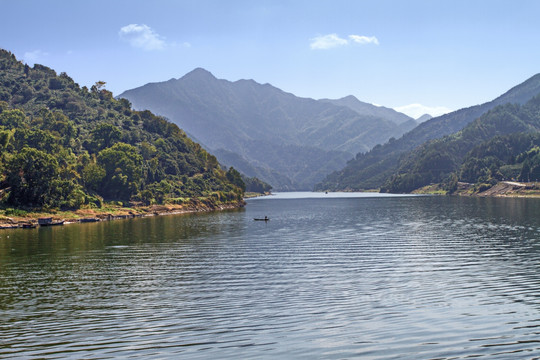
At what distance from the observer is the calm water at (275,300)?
3081cm

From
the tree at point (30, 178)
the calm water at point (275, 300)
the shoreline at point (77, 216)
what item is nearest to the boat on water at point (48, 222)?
the shoreline at point (77, 216)

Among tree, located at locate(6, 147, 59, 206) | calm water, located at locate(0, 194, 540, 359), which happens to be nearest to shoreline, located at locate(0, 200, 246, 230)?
tree, located at locate(6, 147, 59, 206)

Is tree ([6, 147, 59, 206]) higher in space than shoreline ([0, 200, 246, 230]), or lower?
higher

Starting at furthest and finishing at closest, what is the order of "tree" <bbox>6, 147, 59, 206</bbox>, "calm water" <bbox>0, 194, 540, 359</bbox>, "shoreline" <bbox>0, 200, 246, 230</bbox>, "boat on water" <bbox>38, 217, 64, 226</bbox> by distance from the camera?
"tree" <bbox>6, 147, 59, 206</bbox>, "boat on water" <bbox>38, 217, 64, 226</bbox>, "shoreline" <bbox>0, 200, 246, 230</bbox>, "calm water" <bbox>0, 194, 540, 359</bbox>

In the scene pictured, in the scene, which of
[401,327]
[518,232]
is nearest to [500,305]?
[401,327]

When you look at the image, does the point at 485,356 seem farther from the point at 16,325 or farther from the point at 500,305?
the point at 16,325

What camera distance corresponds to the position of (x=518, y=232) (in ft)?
334

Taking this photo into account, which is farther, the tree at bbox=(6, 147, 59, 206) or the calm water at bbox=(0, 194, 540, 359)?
the tree at bbox=(6, 147, 59, 206)

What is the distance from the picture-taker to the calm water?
101ft

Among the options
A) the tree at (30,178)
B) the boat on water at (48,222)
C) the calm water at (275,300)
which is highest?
the tree at (30,178)

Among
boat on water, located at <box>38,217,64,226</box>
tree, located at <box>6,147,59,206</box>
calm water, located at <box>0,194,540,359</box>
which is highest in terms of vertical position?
tree, located at <box>6,147,59,206</box>

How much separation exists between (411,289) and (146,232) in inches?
3306

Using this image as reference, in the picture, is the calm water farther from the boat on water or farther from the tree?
the tree

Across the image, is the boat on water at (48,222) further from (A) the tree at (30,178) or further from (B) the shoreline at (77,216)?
(A) the tree at (30,178)
